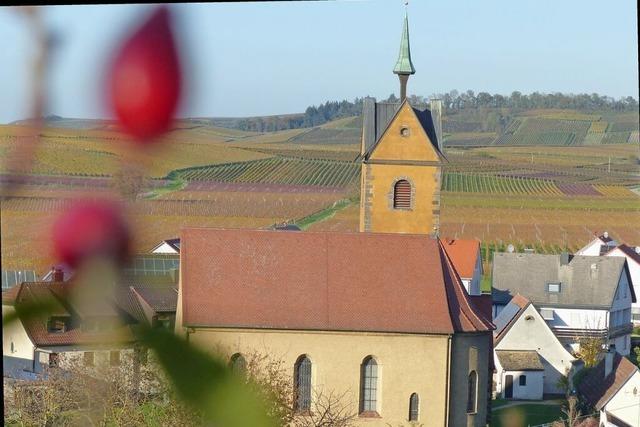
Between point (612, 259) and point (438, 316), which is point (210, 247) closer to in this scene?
point (438, 316)

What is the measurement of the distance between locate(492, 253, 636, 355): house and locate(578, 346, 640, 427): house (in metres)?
7.35

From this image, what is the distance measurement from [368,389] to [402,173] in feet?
16.5

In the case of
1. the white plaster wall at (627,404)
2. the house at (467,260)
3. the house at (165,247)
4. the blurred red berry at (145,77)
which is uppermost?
the blurred red berry at (145,77)

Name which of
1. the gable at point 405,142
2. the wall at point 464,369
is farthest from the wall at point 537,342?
the wall at point 464,369

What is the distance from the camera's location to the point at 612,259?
24797 mm

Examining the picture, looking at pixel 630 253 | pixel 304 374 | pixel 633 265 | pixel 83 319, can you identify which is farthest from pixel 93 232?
pixel 630 253

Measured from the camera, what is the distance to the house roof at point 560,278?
80.4 feet

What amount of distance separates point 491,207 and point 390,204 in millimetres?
19142

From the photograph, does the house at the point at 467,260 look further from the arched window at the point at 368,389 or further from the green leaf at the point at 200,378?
the green leaf at the point at 200,378

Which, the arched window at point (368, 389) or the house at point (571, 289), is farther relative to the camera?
the house at point (571, 289)

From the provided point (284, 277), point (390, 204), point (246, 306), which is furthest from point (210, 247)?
point (390, 204)

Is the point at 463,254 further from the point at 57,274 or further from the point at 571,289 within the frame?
the point at 57,274

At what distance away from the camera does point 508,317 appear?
20594 mm

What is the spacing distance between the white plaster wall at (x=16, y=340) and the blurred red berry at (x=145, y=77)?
10 centimetres
